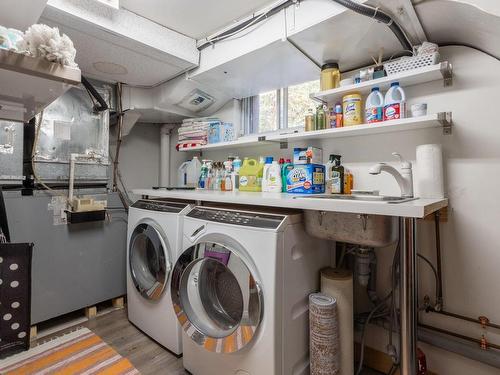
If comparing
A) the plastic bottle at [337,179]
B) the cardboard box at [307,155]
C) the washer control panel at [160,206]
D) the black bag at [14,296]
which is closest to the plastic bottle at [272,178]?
the cardboard box at [307,155]

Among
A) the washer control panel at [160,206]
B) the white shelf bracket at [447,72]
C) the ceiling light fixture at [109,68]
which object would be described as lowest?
the washer control panel at [160,206]

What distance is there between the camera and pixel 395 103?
1.45 meters

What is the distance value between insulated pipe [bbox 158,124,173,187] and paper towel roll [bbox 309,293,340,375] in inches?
90.4

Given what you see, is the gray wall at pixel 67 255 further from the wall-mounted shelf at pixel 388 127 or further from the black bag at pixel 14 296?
the wall-mounted shelf at pixel 388 127

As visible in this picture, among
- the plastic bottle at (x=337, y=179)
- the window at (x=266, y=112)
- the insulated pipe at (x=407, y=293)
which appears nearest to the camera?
the insulated pipe at (x=407, y=293)

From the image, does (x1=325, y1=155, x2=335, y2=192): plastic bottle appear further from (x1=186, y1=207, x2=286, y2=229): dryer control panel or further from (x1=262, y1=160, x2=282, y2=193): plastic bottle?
(x1=186, y1=207, x2=286, y2=229): dryer control panel

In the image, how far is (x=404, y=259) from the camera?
3.63ft

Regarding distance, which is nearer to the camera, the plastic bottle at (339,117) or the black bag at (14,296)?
the black bag at (14,296)

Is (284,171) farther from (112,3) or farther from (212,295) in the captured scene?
(112,3)

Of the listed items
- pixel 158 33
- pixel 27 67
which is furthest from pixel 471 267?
pixel 158 33

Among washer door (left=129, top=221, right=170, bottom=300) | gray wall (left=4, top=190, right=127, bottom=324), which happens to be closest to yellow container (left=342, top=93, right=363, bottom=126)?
washer door (left=129, top=221, right=170, bottom=300)

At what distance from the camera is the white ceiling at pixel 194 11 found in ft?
5.24

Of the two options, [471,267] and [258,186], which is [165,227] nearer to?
[258,186]

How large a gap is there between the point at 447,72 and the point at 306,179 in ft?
3.02
